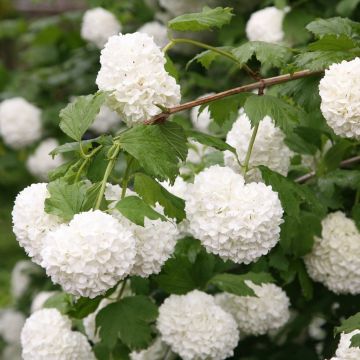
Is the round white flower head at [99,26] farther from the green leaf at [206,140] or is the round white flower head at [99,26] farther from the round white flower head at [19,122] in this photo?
the green leaf at [206,140]

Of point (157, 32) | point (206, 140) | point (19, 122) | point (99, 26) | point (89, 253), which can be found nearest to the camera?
point (89, 253)

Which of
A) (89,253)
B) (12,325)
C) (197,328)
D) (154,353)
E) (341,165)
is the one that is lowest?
(12,325)

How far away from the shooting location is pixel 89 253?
4.89ft

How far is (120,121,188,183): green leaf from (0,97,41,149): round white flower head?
2.36 meters

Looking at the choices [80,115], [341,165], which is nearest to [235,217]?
[80,115]

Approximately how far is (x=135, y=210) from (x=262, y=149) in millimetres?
641

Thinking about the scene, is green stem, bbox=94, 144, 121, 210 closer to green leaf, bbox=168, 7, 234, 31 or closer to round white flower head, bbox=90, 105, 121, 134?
green leaf, bbox=168, 7, 234, 31

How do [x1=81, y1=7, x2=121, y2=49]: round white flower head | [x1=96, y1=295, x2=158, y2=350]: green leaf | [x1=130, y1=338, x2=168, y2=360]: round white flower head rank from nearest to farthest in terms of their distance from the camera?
[x1=96, y1=295, x2=158, y2=350]: green leaf < [x1=130, y1=338, x2=168, y2=360]: round white flower head < [x1=81, y1=7, x2=121, y2=49]: round white flower head

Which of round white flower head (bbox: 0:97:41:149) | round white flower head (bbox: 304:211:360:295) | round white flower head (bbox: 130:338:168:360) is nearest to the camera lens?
round white flower head (bbox: 304:211:360:295)

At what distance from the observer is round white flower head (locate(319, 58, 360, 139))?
172cm

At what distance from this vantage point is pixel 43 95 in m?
4.22

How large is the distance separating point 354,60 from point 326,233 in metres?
0.64

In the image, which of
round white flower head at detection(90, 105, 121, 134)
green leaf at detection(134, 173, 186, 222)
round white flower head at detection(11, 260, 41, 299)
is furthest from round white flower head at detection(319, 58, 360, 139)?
round white flower head at detection(11, 260, 41, 299)

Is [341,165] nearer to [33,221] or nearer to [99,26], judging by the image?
[33,221]
